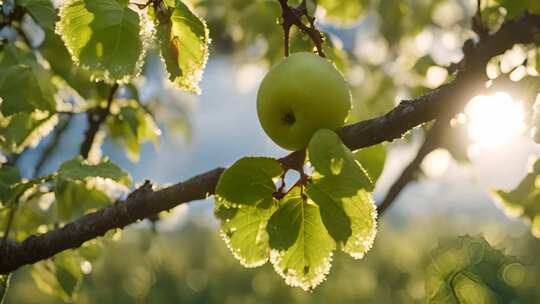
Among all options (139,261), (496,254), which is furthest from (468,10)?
(139,261)

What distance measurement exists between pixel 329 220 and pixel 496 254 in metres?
0.25

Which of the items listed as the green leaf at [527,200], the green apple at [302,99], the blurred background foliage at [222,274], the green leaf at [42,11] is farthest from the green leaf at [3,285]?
the blurred background foliage at [222,274]

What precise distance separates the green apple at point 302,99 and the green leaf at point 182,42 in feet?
0.35

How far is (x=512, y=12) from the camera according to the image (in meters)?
1.00

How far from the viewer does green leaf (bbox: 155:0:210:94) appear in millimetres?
896

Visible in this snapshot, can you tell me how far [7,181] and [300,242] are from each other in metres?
0.61

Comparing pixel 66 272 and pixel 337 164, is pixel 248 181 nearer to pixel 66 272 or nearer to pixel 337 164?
pixel 337 164

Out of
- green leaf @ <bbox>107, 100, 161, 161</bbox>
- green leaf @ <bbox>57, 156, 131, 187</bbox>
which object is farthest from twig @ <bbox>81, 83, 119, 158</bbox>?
green leaf @ <bbox>57, 156, 131, 187</bbox>

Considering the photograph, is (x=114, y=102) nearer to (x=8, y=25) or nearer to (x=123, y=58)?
(x=8, y=25)

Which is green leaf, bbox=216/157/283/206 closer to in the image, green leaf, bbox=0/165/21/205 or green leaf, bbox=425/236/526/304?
green leaf, bbox=425/236/526/304

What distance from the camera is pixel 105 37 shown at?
891 millimetres

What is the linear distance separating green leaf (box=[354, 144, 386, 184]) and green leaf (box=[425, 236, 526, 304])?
0.52 feet

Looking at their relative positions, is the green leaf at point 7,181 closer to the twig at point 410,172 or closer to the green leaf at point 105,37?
the green leaf at point 105,37

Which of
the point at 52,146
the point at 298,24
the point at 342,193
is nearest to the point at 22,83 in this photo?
the point at 298,24
